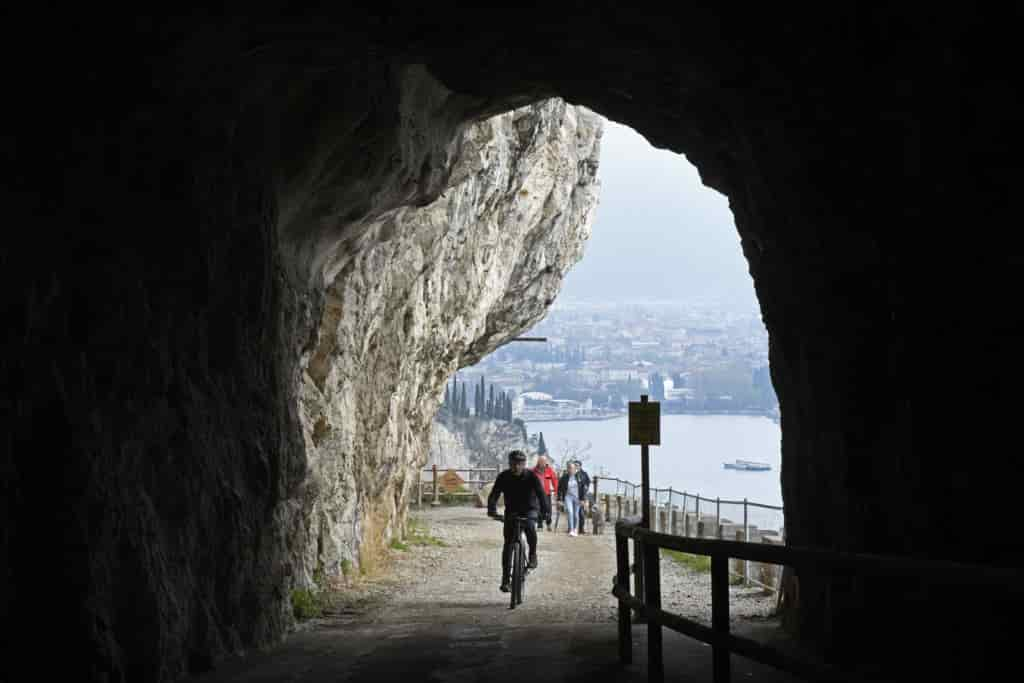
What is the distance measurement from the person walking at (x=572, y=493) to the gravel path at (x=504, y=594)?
3.91 feet

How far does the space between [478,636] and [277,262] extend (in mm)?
3924

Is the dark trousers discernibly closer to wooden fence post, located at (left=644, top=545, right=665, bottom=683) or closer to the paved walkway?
the paved walkway

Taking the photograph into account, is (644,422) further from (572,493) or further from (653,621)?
(572,493)

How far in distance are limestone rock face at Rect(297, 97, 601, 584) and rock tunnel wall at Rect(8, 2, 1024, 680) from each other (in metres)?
4.79

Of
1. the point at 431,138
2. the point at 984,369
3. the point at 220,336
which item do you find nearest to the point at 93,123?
the point at 220,336

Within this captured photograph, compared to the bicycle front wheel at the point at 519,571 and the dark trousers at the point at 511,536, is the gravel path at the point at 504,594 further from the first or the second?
the dark trousers at the point at 511,536

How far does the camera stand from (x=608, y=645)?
9859 millimetres

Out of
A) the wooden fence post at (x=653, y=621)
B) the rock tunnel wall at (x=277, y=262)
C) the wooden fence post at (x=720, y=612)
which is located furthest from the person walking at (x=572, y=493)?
the wooden fence post at (x=720, y=612)

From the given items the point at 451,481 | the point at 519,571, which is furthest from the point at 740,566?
the point at 451,481

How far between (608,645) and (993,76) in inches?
233

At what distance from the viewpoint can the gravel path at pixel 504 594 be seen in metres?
13.0

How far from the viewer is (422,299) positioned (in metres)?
23.5

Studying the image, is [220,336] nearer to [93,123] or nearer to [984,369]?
[93,123]

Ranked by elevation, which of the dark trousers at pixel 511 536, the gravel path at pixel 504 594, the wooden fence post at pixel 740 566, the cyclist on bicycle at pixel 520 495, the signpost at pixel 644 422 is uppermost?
the signpost at pixel 644 422
